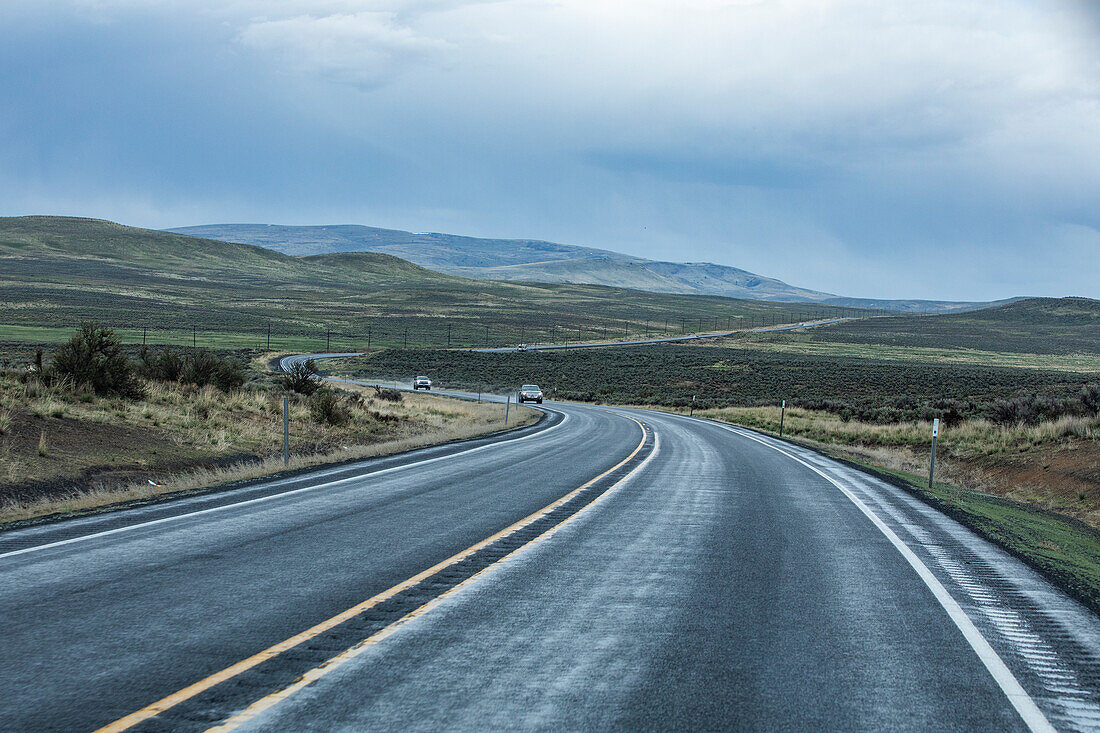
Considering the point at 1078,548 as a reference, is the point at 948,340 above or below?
above

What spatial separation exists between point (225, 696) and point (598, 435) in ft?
78.0

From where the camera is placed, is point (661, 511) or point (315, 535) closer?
point (315, 535)

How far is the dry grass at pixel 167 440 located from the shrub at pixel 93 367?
75cm

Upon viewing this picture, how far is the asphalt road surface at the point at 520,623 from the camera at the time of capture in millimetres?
4191

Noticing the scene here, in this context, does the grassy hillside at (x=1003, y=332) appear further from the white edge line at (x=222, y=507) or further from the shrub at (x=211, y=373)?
the white edge line at (x=222, y=507)

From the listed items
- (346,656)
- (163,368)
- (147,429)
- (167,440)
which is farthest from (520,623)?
(163,368)

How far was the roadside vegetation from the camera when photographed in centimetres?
1294

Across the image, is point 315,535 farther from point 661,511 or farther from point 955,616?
point 955,616

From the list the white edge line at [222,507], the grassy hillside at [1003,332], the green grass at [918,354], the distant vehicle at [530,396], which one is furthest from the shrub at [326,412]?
the grassy hillside at [1003,332]

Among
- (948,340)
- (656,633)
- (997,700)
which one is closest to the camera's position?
(997,700)

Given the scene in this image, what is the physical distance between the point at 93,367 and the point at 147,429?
365 centimetres

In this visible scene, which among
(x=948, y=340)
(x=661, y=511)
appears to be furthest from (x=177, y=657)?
(x=948, y=340)

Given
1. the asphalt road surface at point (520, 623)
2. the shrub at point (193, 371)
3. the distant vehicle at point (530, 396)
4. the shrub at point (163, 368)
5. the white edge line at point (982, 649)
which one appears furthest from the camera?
the distant vehicle at point (530, 396)

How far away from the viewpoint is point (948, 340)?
144 metres
